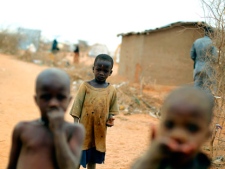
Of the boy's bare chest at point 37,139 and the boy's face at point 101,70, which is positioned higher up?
the boy's face at point 101,70

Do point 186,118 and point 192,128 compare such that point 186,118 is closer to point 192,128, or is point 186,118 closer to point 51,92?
point 192,128

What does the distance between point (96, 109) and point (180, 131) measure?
236 centimetres

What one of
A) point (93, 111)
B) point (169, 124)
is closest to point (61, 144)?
point (169, 124)

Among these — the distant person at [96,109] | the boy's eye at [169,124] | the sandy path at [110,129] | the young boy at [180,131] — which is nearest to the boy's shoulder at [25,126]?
the young boy at [180,131]

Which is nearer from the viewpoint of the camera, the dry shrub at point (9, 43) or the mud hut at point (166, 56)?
the mud hut at point (166, 56)

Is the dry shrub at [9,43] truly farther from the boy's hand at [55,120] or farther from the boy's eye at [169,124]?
the boy's eye at [169,124]

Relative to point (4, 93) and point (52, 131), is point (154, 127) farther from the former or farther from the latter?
point (4, 93)

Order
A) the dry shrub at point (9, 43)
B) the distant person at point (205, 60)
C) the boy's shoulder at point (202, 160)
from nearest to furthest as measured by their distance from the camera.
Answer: the boy's shoulder at point (202, 160) → the distant person at point (205, 60) → the dry shrub at point (9, 43)

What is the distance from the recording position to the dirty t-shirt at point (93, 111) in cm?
367

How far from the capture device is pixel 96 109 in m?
3.67

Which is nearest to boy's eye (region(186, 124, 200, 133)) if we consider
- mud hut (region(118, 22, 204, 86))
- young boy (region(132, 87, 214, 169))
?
young boy (region(132, 87, 214, 169))

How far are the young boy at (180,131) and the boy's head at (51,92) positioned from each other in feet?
1.91

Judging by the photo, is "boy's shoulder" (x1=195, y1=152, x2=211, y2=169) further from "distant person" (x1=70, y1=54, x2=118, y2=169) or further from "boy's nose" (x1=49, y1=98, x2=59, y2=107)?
"distant person" (x1=70, y1=54, x2=118, y2=169)

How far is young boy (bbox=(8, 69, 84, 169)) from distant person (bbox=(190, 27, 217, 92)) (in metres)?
3.56
